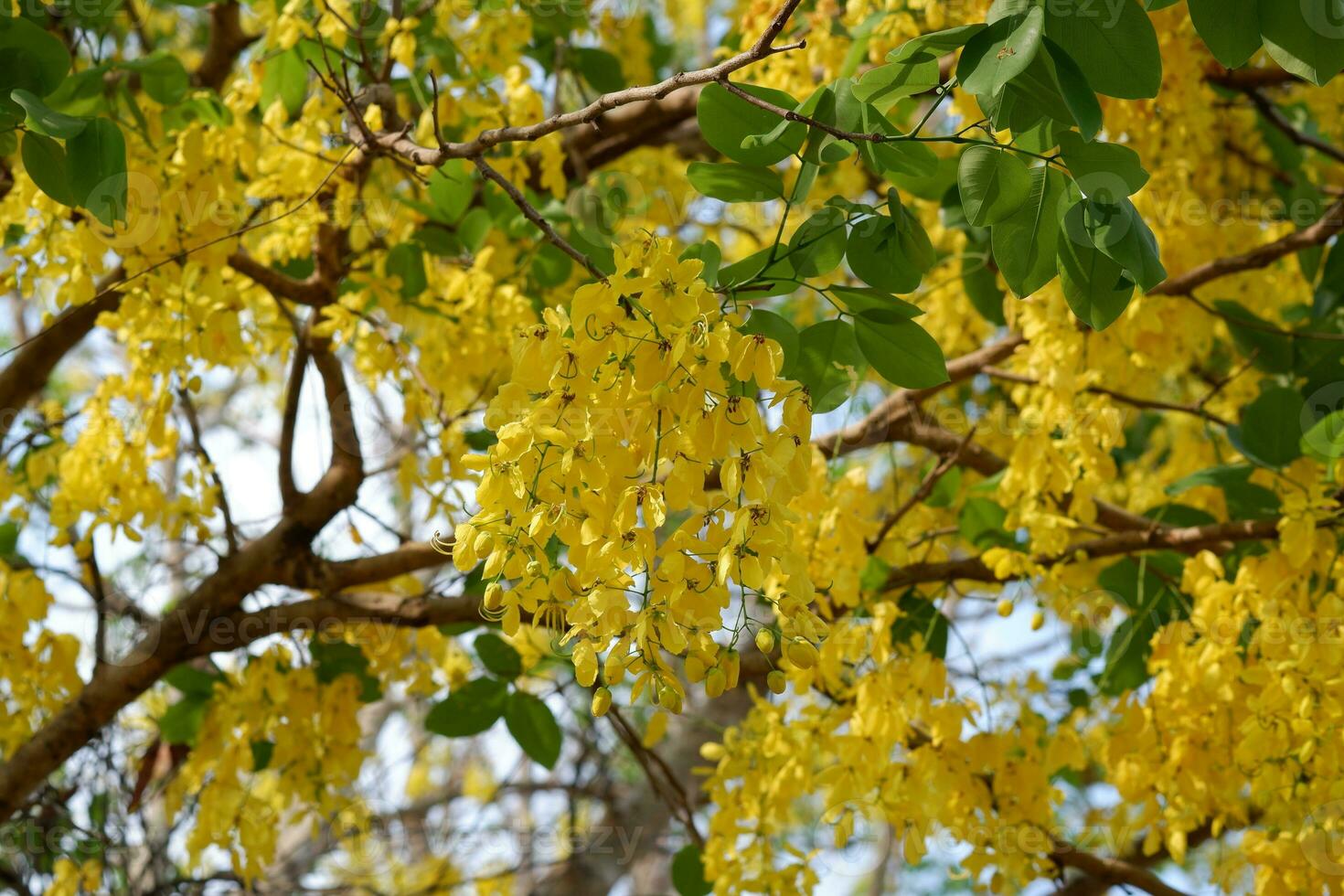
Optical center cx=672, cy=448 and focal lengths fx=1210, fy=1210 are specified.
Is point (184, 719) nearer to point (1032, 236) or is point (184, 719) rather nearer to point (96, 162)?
point (96, 162)

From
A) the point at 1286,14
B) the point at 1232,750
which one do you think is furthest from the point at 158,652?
the point at 1286,14

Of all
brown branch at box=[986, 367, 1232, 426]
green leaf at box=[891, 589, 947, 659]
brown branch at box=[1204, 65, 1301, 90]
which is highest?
brown branch at box=[1204, 65, 1301, 90]

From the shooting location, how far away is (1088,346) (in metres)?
2.17

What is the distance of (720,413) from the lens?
1.12 metres

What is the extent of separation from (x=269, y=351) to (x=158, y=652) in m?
0.77

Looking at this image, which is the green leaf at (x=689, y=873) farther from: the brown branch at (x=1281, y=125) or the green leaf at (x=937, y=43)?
the brown branch at (x=1281, y=125)

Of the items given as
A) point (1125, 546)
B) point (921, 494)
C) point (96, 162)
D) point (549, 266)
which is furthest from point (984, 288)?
point (96, 162)

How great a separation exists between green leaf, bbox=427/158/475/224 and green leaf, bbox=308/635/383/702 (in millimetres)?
907

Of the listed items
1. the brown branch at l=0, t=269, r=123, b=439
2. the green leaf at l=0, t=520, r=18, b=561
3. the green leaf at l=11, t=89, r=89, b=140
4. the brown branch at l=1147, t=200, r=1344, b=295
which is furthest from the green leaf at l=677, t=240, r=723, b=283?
the green leaf at l=0, t=520, r=18, b=561

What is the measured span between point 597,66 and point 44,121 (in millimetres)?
1892

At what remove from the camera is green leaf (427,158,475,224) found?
2.02m

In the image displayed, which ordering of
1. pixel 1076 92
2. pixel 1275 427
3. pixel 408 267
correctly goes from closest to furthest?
pixel 1076 92, pixel 1275 427, pixel 408 267

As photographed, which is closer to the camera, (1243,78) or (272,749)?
(272,749)

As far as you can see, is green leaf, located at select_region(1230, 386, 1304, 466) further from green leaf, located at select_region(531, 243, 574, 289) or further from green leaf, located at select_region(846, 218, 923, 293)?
green leaf, located at select_region(531, 243, 574, 289)
